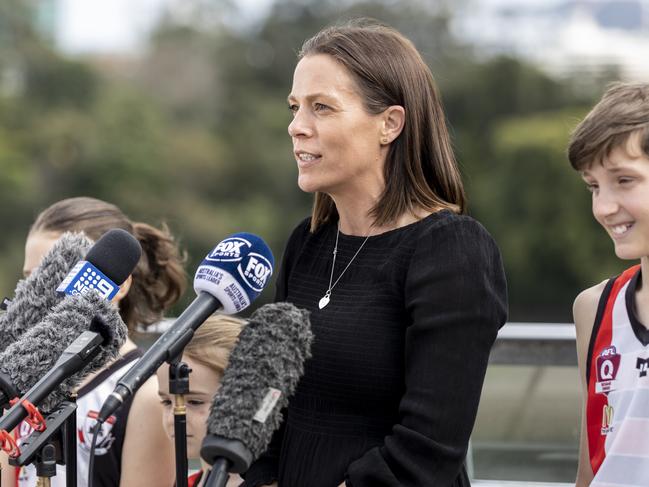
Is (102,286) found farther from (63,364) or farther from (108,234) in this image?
(63,364)

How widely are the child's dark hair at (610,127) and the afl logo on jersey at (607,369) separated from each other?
476 millimetres

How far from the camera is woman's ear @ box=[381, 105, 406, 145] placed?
8.66 feet

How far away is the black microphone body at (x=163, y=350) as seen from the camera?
2006 millimetres

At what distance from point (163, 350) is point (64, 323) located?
36cm

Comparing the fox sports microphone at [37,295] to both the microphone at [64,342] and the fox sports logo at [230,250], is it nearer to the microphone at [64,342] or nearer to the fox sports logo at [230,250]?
the microphone at [64,342]

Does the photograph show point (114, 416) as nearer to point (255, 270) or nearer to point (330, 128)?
point (255, 270)

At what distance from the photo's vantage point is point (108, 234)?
248 cm

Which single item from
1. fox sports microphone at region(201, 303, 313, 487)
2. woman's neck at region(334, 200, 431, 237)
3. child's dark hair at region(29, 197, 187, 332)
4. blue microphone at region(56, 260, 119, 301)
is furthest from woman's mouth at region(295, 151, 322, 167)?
child's dark hair at region(29, 197, 187, 332)

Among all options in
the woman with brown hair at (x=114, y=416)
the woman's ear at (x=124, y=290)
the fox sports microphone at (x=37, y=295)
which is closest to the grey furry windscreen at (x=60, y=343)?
the fox sports microphone at (x=37, y=295)

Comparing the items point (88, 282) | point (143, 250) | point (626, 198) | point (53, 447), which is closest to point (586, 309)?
point (626, 198)

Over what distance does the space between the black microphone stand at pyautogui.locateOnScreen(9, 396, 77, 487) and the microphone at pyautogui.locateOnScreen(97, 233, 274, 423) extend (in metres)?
0.26

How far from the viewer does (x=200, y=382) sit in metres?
3.21

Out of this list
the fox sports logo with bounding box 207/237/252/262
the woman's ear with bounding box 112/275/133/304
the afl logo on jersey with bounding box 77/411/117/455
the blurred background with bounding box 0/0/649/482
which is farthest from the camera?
the blurred background with bounding box 0/0/649/482

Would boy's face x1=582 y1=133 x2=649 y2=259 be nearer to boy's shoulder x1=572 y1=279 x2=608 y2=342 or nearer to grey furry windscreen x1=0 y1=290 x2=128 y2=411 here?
boy's shoulder x1=572 y1=279 x2=608 y2=342
